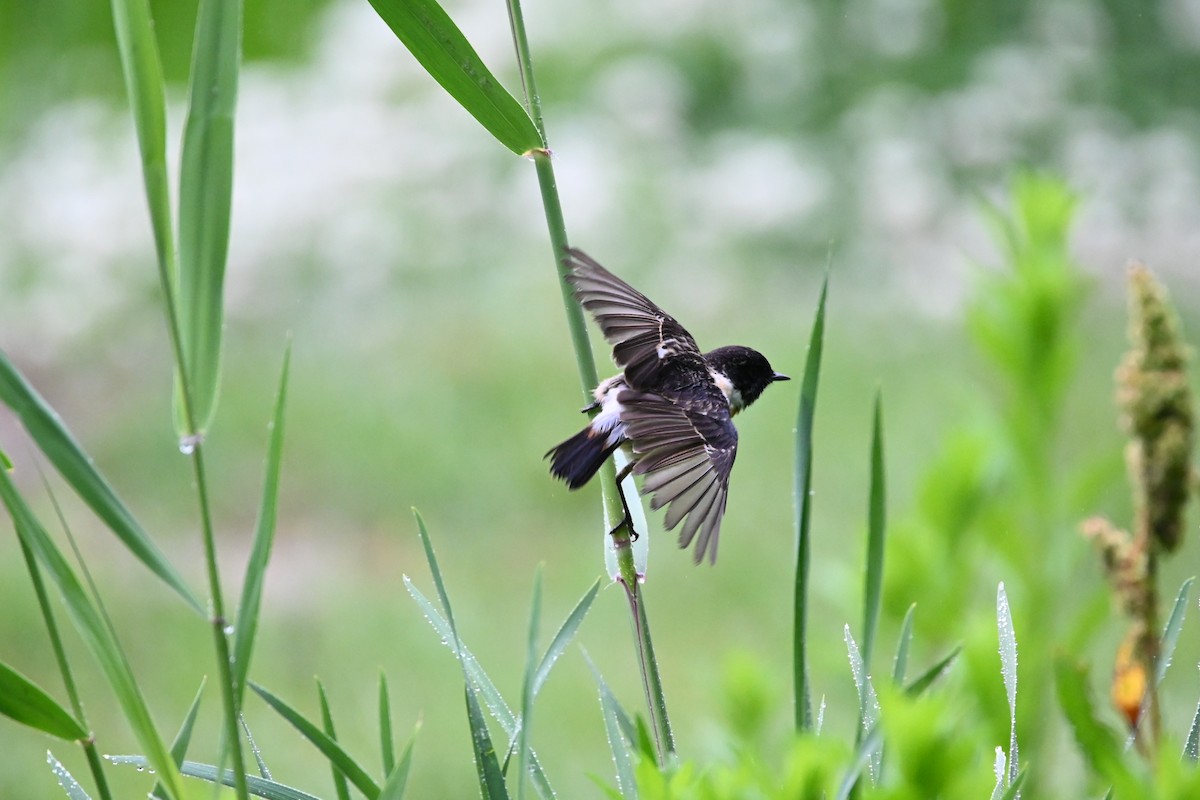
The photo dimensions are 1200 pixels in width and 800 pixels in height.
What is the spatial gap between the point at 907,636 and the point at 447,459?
104 inches

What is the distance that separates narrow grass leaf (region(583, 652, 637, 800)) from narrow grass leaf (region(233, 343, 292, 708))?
0.16 m

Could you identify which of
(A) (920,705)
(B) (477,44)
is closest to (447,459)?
(B) (477,44)

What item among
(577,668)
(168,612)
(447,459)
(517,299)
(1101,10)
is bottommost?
(577,668)

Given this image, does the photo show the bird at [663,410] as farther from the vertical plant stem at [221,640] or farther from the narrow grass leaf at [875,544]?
the vertical plant stem at [221,640]

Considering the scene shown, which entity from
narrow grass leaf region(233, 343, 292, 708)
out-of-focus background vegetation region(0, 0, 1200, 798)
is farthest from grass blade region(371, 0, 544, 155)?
out-of-focus background vegetation region(0, 0, 1200, 798)

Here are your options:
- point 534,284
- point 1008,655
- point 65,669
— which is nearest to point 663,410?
point 1008,655

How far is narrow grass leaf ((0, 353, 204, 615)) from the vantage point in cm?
51

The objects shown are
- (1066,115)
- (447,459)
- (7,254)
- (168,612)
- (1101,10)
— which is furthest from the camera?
(1101,10)

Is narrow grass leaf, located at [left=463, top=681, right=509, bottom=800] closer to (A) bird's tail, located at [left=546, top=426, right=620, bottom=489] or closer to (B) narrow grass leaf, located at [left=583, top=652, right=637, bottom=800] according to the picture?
(B) narrow grass leaf, located at [left=583, top=652, right=637, bottom=800]

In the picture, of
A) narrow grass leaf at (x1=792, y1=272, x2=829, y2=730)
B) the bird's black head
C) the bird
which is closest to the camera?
narrow grass leaf at (x1=792, y1=272, x2=829, y2=730)

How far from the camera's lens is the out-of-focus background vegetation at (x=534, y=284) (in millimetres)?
2654

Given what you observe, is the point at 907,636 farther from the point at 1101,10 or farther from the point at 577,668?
the point at 1101,10

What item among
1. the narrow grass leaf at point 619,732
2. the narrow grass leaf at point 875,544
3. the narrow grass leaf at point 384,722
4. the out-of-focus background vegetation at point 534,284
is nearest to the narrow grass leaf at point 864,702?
the narrow grass leaf at point 875,544

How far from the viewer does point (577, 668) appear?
8.65 feet
